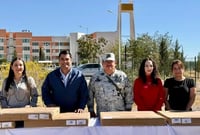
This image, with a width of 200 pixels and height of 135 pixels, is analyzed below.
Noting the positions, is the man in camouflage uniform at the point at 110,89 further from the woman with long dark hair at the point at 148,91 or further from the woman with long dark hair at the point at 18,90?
the woman with long dark hair at the point at 18,90

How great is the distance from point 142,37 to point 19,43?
73.8 meters

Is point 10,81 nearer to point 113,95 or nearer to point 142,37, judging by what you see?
point 113,95

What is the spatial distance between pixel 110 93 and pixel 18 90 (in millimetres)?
1119

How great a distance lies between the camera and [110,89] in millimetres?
4211

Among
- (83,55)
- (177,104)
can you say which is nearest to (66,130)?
(177,104)

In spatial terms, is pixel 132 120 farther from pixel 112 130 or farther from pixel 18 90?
pixel 18 90

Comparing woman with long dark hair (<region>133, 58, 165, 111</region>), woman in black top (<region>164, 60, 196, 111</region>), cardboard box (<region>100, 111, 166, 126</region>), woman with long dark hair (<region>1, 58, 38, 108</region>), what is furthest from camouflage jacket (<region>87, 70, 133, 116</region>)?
cardboard box (<region>100, 111, 166, 126</region>)

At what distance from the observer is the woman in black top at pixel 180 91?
446 cm

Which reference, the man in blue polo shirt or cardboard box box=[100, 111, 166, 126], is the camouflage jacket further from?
cardboard box box=[100, 111, 166, 126]

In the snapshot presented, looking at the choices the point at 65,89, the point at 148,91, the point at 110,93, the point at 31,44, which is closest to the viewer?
the point at 65,89

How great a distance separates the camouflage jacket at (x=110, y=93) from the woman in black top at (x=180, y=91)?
0.57 metres

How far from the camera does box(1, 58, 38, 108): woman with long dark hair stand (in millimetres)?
4277

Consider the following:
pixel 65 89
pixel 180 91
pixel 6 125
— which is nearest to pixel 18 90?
pixel 65 89

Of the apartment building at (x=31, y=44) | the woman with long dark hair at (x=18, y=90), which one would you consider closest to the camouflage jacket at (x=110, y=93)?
the woman with long dark hair at (x=18, y=90)
